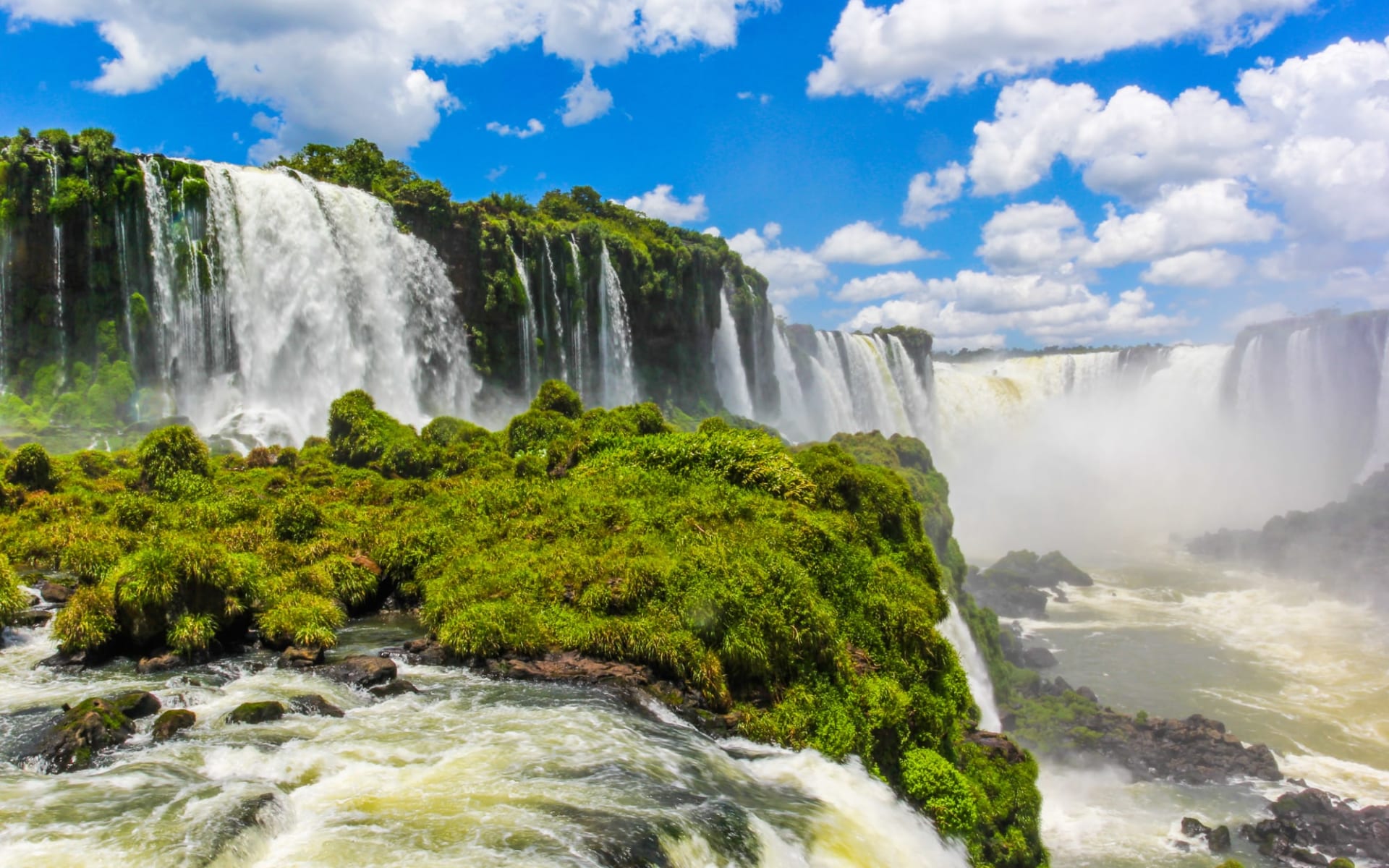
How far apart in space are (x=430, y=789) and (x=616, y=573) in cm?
555

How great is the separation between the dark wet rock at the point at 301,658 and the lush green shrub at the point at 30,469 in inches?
487

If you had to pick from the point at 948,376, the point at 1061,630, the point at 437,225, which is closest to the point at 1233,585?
the point at 1061,630

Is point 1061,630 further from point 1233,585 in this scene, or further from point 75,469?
point 75,469

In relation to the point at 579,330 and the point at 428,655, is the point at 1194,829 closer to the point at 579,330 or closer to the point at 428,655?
the point at 428,655

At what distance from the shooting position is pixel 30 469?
1911 cm

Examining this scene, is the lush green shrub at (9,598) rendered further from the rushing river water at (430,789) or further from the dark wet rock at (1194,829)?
the dark wet rock at (1194,829)

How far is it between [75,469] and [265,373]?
1519 cm

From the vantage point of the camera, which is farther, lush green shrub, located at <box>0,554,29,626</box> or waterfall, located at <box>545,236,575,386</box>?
waterfall, located at <box>545,236,575,386</box>

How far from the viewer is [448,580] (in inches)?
522

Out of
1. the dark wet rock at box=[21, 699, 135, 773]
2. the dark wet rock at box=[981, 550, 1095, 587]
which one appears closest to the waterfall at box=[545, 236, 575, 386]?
the dark wet rock at box=[981, 550, 1095, 587]

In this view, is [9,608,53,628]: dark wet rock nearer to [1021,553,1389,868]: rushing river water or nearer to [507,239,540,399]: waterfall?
[1021,553,1389,868]: rushing river water

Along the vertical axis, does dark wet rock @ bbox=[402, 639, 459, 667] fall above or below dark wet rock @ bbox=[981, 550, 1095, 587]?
above

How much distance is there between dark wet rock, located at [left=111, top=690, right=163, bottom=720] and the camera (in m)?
8.49

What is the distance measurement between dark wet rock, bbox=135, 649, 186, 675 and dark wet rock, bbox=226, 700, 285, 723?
7.29 ft
